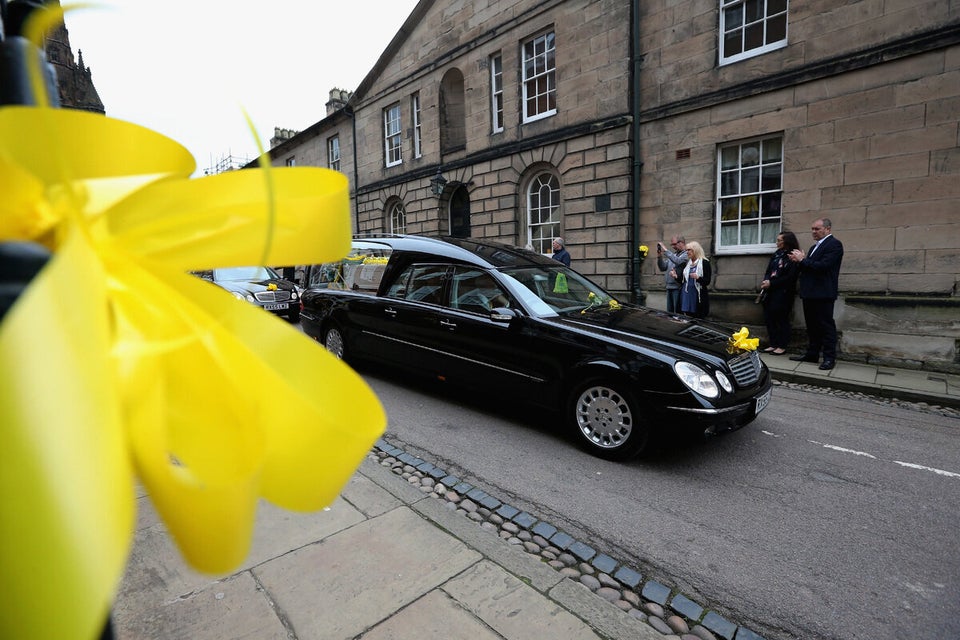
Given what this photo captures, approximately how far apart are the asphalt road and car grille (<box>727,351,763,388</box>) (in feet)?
2.13

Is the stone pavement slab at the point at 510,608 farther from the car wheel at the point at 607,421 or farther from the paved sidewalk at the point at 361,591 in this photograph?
the car wheel at the point at 607,421

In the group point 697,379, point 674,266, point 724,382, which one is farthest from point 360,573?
point 674,266

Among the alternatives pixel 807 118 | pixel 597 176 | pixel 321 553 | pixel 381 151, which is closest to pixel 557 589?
pixel 321 553

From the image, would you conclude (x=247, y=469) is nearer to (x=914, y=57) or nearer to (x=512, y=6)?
(x=914, y=57)

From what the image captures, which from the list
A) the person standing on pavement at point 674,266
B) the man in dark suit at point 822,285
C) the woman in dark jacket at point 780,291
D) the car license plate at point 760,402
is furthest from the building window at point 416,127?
the car license plate at point 760,402

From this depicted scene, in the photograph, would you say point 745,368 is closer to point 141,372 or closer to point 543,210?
point 141,372

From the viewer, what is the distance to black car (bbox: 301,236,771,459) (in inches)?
156

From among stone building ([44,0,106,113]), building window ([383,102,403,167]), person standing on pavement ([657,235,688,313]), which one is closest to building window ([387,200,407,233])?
building window ([383,102,403,167])

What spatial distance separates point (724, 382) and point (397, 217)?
15.6 m

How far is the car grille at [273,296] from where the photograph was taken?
11.7 meters

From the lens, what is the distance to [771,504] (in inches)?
138

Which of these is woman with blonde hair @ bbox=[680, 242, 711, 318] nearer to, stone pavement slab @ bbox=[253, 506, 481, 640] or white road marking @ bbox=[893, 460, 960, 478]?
white road marking @ bbox=[893, 460, 960, 478]

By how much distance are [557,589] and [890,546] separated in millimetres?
2141

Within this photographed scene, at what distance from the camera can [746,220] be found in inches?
366
